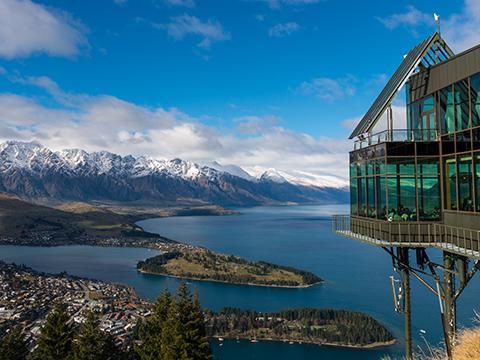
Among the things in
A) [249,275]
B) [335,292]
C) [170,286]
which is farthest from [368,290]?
[170,286]

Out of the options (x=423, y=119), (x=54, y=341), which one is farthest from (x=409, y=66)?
(x=54, y=341)

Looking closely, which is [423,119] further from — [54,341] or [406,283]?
[54,341]

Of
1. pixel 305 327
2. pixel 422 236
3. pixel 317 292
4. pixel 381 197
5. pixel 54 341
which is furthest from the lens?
pixel 317 292

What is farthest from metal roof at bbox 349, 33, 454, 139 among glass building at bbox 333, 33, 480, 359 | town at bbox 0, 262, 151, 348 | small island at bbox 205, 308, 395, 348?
small island at bbox 205, 308, 395, 348

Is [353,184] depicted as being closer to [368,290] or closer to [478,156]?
[478,156]

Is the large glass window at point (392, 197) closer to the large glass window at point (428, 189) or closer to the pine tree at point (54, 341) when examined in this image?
the large glass window at point (428, 189)
